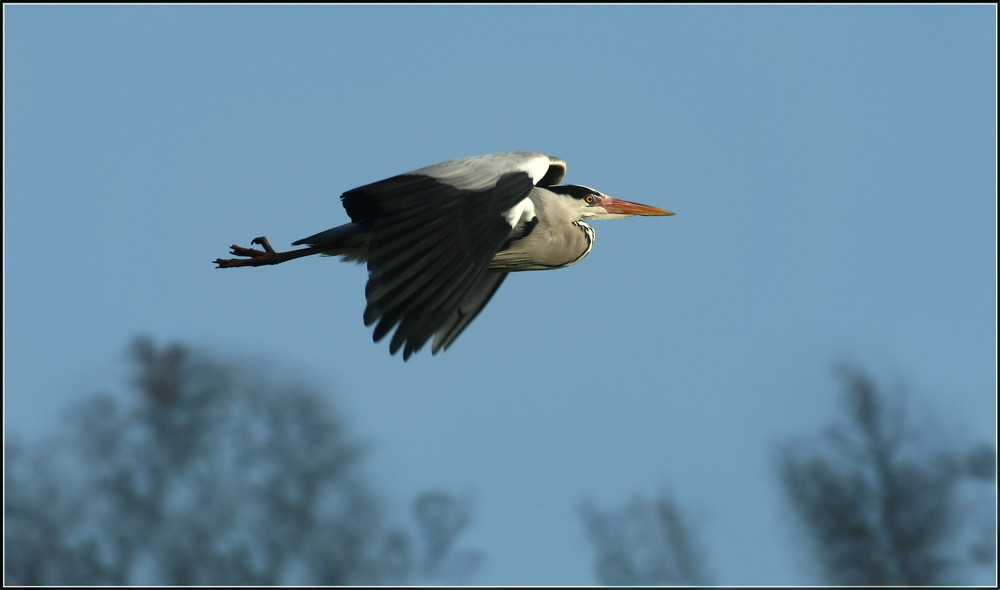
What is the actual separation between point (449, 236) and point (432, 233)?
0.20 feet

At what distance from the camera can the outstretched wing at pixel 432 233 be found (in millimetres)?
4297

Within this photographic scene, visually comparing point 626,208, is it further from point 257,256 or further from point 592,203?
point 257,256

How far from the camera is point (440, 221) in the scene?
180 inches

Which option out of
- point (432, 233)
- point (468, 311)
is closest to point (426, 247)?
point (432, 233)

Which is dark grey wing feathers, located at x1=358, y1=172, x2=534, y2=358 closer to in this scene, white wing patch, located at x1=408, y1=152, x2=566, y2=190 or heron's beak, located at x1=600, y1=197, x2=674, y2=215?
white wing patch, located at x1=408, y1=152, x2=566, y2=190

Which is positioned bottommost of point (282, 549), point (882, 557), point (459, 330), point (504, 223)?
point (882, 557)

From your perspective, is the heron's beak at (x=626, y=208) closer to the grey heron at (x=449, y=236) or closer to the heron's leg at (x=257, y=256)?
the grey heron at (x=449, y=236)

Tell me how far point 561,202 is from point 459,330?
28.6 inches

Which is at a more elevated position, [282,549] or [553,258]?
[553,258]

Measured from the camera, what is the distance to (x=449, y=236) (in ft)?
14.8

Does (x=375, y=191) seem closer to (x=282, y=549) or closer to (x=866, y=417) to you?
(x=866, y=417)

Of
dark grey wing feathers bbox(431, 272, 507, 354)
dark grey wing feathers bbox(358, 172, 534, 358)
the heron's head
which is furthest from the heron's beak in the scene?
dark grey wing feathers bbox(358, 172, 534, 358)

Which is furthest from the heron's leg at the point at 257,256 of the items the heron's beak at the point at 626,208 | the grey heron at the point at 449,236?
the heron's beak at the point at 626,208

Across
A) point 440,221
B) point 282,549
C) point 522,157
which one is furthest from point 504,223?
point 282,549
